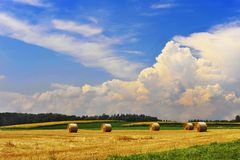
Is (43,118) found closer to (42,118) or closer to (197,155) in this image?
(42,118)

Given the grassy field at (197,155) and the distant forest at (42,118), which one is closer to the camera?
the grassy field at (197,155)

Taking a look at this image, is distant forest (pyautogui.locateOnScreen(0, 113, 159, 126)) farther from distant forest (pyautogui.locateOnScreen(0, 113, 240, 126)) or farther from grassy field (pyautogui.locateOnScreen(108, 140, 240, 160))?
grassy field (pyautogui.locateOnScreen(108, 140, 240, 160))

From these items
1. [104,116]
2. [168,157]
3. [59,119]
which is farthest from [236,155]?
[104,116]

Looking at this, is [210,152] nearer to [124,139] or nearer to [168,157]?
[168,157]

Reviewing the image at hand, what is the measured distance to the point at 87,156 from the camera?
79.7 feet

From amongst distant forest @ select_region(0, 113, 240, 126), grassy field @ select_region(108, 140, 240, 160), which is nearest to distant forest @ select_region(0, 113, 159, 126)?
distant forest @ select_region(0, 113, 240, 126)

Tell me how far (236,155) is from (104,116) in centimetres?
10274

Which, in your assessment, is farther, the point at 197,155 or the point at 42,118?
the point at 42,118

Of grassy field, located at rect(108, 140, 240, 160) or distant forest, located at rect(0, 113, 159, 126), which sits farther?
distant forest, located at rect(0, 113, 159, 126)

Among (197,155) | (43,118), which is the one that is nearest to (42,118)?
(43,118)

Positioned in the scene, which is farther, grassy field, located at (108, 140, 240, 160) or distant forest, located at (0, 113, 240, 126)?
distant forest, located at (0, 113, 240, 126)

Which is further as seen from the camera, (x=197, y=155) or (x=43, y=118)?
(x=43, y=118)

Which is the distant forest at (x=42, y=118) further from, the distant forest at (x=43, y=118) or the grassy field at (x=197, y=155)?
the grassy field at (x=197, y=155)

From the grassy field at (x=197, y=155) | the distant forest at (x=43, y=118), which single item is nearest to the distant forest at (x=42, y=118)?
the distant forest at (x=43, y=118)
